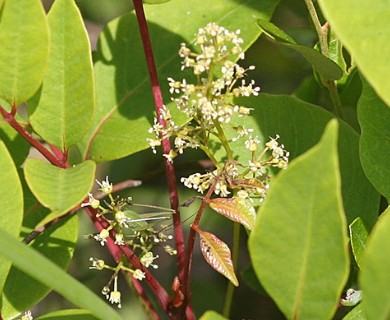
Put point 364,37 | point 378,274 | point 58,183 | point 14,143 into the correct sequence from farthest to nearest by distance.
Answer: point 14,143
point 58,183
point 364,37
point 378,274

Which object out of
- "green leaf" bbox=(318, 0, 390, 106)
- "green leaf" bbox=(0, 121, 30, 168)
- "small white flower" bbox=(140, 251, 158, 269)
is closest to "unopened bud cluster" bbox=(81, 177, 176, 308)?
"small white flower" bbox=(140, 251, 158, 269)

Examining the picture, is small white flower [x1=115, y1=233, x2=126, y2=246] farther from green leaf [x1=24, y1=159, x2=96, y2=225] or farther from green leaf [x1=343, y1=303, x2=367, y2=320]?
green leaf [x1=343, y1=303, x2=367, y2=320]

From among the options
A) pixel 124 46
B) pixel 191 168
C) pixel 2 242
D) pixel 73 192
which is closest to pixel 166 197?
pixel 191 168

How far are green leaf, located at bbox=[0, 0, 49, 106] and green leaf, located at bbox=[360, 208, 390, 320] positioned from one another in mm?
533

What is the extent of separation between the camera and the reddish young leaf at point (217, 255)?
0.95m

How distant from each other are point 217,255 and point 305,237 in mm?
287

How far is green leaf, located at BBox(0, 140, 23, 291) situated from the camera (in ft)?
3.10

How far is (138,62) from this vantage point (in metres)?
1.32

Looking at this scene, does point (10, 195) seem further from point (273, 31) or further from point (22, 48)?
point (273, 31)

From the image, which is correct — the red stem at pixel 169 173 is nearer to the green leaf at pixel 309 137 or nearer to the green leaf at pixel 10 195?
the green leaf at pixel 309 137

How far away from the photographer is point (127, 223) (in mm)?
1102

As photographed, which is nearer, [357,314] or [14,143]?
[357,314]

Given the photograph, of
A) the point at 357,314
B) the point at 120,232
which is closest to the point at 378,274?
the point at 357,314

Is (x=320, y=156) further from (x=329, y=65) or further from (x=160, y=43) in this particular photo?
(x=160, y=43)
